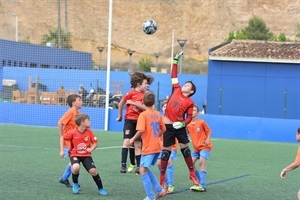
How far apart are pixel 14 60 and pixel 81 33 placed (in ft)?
135

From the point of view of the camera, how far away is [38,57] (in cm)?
4156

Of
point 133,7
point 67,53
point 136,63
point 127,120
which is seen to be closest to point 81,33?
point 136,63

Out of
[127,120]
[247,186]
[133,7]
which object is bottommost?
[247,186]

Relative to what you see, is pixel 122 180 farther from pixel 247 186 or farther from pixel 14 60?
pixel 14 60

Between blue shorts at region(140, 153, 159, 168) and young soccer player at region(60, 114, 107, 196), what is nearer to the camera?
blue shorts at region(140, 153, 159, 168)

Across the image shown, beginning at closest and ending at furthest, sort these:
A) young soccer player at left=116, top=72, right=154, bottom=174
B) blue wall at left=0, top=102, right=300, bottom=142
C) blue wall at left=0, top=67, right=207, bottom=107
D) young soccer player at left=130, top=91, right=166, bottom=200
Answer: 1. young soccer player at left=130, top=91, right=166, bottom=200
2. young soccer player at left=116, top=72, right=154, bottom=174
3. blue wall at left=0, top=102, right=300, bottom=142
4. blue wall at left=0, top=67, right=207, bottom=107

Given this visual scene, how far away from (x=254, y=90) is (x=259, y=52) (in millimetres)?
5209

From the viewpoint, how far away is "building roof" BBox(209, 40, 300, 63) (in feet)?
115

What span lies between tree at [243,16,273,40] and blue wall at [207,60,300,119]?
43.6 metres

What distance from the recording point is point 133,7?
92.8m

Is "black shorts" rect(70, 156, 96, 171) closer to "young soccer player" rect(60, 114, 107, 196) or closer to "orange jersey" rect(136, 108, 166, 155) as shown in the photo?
"young soccer player" rect(60, 114, 107, 196)

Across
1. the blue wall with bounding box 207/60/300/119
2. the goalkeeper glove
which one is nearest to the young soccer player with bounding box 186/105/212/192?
the goalkeeper glove

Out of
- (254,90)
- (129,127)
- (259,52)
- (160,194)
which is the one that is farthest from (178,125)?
(259,52)

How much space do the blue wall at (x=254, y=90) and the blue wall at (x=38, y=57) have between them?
9146 mm
